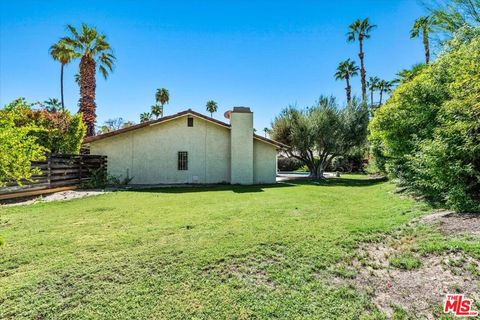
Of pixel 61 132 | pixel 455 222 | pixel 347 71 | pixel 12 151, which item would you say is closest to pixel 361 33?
pixel 347 71

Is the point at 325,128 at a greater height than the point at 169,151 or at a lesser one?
greater

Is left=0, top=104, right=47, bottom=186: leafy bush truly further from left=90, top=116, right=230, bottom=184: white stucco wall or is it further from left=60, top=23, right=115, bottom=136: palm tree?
left=60, top=23, right=115, bottom=136: palm tree

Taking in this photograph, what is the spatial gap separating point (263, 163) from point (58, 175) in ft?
42.3

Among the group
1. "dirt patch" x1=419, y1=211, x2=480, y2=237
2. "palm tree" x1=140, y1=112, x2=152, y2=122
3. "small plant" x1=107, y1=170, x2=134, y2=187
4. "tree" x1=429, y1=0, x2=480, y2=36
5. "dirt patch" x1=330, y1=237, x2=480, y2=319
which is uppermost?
"palm tree" x1=140, y1=112, x2=152, y2=122

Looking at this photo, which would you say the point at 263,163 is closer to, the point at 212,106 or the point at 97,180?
the point at 97,180

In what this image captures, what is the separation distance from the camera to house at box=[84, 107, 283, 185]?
57.0 feet

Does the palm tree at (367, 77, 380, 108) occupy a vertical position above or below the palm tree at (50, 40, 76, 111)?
above

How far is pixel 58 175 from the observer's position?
13055 millimetres

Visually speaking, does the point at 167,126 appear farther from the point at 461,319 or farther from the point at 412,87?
the point at 461,319

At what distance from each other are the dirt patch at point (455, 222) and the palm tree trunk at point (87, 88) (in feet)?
83.8

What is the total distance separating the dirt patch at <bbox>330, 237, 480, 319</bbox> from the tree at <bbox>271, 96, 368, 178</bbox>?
57.2 ft

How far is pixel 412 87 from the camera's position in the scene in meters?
9.54

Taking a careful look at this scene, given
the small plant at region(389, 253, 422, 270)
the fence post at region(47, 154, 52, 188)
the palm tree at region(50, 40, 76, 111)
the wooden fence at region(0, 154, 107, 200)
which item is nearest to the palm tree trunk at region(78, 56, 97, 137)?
the palm tree at region(50, 40, 76, 111)

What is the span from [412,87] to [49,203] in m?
15.0
